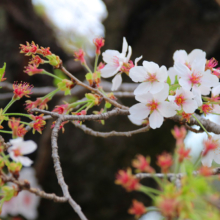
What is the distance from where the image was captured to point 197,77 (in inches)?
24.8

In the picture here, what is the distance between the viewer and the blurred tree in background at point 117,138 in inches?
64.1

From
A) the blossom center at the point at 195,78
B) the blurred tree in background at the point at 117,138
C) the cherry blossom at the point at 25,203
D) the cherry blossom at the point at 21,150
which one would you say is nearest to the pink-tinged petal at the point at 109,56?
the blossom center at the point at 195,78

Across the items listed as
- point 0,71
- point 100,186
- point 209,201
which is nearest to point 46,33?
point 100,186

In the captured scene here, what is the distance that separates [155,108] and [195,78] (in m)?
0.12

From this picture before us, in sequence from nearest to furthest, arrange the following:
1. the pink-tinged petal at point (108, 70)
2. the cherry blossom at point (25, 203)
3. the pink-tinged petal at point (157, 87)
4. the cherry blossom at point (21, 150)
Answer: the cherry blossom at point (21, 150) → the pink-tinged petal at point (157, 87) → the pink-tinged petal at point (108, 70) → the cherry blossom at point (25, 203)

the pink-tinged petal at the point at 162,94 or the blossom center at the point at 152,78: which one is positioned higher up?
the blossom center at the point at 152,78

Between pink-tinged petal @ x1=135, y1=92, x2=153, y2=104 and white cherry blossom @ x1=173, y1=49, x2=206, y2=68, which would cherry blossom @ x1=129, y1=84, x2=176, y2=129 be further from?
white cherry blossom @ x1=173, y1=49, x2=206, y2=68

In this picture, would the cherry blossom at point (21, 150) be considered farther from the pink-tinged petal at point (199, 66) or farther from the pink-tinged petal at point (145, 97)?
the pink-tinged petal at point (199, 66)

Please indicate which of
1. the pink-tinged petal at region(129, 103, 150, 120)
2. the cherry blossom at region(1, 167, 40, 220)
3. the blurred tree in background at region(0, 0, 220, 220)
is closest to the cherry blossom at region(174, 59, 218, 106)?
the pink-tinged petal at region(129, 103, 150, 120)

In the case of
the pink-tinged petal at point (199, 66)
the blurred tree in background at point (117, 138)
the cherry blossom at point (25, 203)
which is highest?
the pink-tinged petal at point (199, 66)

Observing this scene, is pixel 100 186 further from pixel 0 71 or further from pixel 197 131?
pixel 0 71

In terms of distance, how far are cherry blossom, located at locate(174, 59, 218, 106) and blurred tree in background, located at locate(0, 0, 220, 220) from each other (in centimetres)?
→ 105

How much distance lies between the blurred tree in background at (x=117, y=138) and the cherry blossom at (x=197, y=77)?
1.05 m

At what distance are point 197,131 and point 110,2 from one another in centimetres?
146
